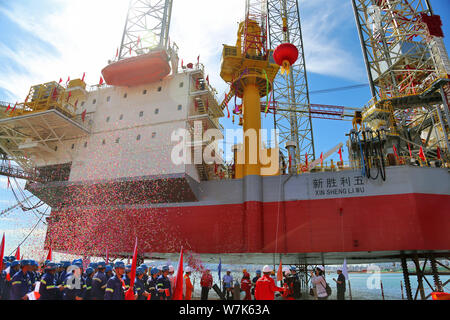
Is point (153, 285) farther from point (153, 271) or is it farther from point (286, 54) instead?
point (286, 54)

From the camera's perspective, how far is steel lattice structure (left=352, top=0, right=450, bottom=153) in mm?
18312

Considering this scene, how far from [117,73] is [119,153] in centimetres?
549

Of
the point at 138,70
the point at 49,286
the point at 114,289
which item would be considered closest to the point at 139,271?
the point at 114,289

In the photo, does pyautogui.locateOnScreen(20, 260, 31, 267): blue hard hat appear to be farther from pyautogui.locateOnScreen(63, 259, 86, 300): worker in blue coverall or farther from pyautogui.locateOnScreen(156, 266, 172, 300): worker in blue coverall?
pyautogui.locateOnScreen(156, 266, 172, 300): worker in blue coverall

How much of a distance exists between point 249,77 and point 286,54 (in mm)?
4360

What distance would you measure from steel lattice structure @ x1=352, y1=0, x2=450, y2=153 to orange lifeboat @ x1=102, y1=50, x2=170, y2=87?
14.7 metres

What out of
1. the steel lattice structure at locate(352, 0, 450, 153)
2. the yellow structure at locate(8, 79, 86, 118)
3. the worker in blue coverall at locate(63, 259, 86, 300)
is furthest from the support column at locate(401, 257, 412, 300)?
the yellow structure at locate(8, 79, 86, 118)

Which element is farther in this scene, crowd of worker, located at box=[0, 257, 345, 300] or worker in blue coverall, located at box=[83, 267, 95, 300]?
worker in blue coverall, located at box=[83, 267, 95, 300]

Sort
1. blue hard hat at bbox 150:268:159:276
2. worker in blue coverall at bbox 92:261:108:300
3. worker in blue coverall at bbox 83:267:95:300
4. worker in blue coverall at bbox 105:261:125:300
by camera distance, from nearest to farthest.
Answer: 1. worker in blue coverall at bbox 105:261:125:300
2. worker in blue coverall at bbox 92:261:108:300
3. worker in blue coverall at bbox 83:267:95:300
4. blue hard hat at bbox 150:268:159:276

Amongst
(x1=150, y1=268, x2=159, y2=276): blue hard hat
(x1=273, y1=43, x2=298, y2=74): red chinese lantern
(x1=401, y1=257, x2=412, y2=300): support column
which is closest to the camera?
(x1=150, y1=268, x2=159, y2=276): blue hard hat
